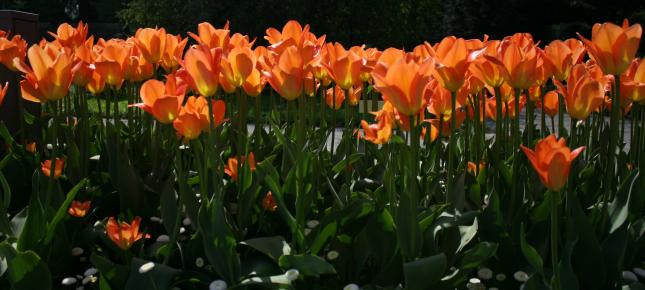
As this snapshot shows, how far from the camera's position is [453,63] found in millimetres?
1432

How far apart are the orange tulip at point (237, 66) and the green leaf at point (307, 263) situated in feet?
1.49

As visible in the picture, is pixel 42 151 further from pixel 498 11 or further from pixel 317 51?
pixel 498 11

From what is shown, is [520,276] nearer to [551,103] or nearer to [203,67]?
[203,67]

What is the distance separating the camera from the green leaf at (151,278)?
135 centimetres

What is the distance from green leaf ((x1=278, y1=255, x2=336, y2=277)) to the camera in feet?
4.33

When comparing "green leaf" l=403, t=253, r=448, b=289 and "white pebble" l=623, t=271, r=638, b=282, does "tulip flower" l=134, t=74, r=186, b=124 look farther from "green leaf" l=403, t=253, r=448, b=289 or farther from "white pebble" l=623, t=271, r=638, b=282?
"white pebble" l=623, t=271, r=638, b=282

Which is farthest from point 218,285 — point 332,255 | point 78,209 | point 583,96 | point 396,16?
point 396,16

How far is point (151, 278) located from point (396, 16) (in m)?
14.9

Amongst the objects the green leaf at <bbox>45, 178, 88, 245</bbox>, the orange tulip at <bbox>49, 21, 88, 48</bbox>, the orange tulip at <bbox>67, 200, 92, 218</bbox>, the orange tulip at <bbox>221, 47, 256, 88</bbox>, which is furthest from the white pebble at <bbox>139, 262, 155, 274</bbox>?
the orange tulip at <bbox>49, 21, 88, 48</bbox>

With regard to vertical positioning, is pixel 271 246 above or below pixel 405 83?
below

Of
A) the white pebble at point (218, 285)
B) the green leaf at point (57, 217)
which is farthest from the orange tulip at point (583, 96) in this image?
the green leaf at point (57, 217)

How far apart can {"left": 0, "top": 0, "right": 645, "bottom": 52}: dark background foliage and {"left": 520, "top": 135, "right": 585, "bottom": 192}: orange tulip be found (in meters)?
14.1

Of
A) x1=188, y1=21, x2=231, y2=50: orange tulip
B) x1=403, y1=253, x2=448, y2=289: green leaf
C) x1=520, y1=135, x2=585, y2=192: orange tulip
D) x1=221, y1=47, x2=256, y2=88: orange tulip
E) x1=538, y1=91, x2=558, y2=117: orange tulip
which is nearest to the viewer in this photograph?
x1=520, y1=135, x2=585, y2=192: orange tulip

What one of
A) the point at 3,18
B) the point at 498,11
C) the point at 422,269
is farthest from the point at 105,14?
the point at 422,269
